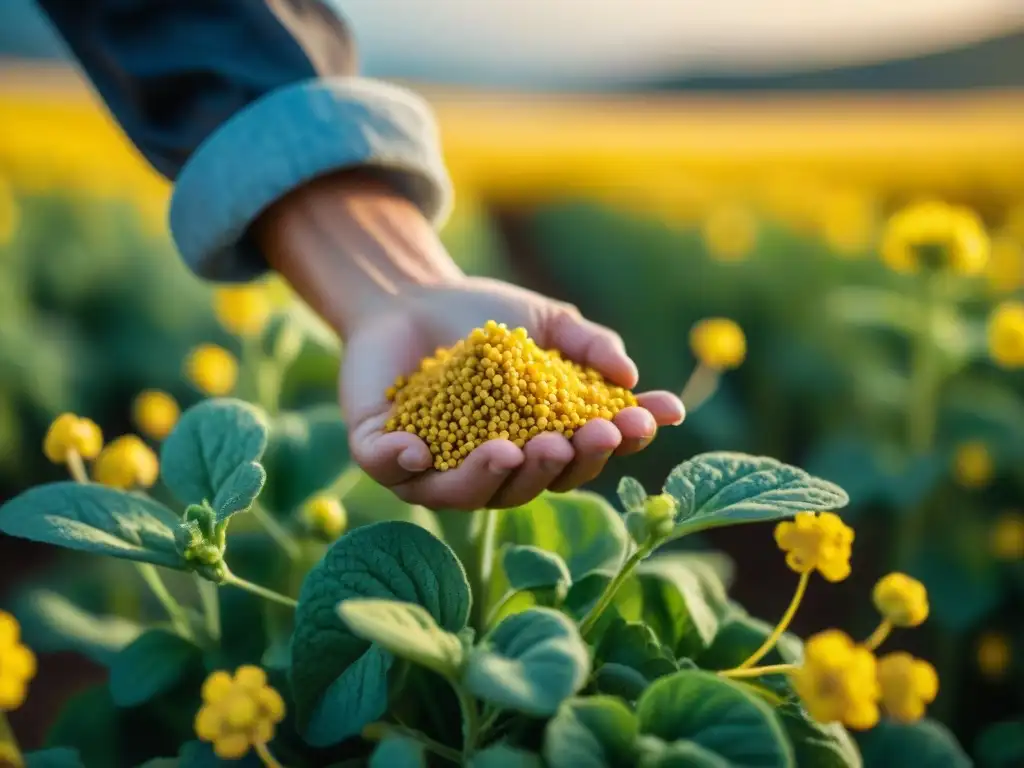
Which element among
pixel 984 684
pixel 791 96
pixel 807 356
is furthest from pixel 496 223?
pixel 791 96

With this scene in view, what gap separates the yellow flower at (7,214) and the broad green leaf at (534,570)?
7.25ft

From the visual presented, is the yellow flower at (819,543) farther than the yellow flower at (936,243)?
No

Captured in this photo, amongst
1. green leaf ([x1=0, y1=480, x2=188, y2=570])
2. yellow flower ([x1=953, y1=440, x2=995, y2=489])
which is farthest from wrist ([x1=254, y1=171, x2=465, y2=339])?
yellow flower ([x1=953, y1=440, x2=995, y2=489])

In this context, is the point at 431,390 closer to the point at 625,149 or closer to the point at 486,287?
the point at 486,287

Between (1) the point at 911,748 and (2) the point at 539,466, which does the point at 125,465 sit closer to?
(2) the point at 539,466

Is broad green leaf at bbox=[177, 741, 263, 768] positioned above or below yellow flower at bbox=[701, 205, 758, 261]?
above

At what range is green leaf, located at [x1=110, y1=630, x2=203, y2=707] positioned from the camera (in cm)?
93

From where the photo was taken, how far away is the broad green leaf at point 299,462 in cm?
119

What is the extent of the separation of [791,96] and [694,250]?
669cm

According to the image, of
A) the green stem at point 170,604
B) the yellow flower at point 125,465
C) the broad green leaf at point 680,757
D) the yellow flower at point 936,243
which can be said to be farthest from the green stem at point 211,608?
the yellow flower at point 936,243

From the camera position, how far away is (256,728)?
2.34 feet

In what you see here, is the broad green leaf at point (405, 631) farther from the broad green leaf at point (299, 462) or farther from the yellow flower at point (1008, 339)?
the yellow flower at point (1008, 339)

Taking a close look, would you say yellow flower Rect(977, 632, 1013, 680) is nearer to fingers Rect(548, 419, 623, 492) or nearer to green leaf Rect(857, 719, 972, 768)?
green leaf Rect(857, 719, 972, 768)

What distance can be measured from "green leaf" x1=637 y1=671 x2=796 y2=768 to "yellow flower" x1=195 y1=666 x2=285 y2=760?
0.98 feet
